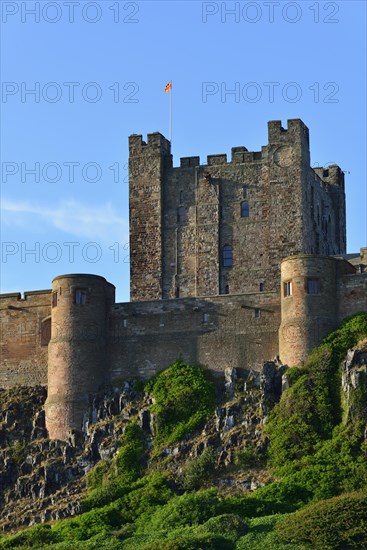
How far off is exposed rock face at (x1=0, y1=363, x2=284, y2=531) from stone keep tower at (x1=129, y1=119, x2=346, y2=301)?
9518 millimetres

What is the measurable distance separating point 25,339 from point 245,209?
14789 mm

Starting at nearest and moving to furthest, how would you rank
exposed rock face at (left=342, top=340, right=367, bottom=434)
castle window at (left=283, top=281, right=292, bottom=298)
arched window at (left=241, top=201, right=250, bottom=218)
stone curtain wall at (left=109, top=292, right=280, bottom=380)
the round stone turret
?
exposed rock face at (left=342, top=340, right=367, bottom=434) < the round stone turret < castle window at (left=283, top=281, right=292, bottom=298) < stone curtain wall at (left=109, top=292, right=280, bottom=380) < arched window at (left=241, top=201, right=250, bottom=218)

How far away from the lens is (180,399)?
340 ft

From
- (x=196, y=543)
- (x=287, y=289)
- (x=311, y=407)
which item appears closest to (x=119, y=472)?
(x=311, y=407)

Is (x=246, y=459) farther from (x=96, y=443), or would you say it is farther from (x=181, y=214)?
(x=181, y=214)

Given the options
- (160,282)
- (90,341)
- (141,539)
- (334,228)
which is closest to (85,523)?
(141,539)

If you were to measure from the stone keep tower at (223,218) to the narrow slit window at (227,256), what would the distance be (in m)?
0.06

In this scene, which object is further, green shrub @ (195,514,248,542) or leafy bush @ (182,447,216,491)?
leafy bush @ (182,447,216,491)

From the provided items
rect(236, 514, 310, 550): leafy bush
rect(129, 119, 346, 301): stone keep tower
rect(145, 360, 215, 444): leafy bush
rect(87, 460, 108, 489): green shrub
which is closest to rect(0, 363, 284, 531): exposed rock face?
rect(87, 460, 108, 489): green shrub

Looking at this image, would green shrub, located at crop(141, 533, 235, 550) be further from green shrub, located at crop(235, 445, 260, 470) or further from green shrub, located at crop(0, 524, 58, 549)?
green shrub, located at crop(235, 445, 260, 470)

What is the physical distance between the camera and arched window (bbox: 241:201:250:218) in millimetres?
113000

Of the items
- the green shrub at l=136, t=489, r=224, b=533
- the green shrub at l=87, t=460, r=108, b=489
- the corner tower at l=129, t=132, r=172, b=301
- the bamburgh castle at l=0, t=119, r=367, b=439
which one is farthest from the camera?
the corner tower at l=129, t=132, r=172, b=301

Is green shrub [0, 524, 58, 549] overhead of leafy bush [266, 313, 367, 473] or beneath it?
beneath

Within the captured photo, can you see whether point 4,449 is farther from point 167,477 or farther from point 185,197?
point 185,197
